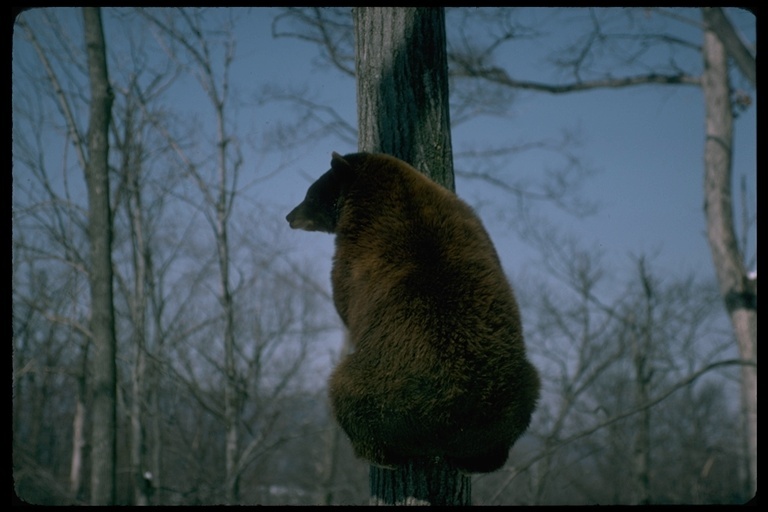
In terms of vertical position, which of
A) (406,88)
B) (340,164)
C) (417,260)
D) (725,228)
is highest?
(725,228)

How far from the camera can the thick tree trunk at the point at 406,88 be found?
3.21 metres

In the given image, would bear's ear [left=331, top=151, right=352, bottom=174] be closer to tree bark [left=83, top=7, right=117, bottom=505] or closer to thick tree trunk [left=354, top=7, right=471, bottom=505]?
thick tree trunk [left=354, top=7, right=471, bottom=505]

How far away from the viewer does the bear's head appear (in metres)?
2.98

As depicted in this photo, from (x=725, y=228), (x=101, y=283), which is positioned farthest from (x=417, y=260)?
(x=725, y=228)

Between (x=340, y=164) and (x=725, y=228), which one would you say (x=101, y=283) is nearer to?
(x=340, y=164)

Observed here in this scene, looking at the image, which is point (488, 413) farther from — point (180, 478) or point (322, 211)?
point (180, 478)

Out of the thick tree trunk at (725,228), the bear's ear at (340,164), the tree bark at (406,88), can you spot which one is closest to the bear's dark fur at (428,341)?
the bear's ear at (340,164)

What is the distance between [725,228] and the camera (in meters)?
9.76

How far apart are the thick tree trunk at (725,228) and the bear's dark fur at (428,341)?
8.21m

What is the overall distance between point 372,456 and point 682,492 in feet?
95.8

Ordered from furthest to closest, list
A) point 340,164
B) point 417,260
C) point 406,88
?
1. point 406,88
2. point 340,164
3. point 417,260

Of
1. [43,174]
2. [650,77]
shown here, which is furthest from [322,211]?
[650,77]

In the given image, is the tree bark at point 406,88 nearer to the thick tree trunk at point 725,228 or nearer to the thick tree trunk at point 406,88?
the thick tree trunk at point 406,88

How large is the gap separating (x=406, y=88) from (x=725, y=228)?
28.2 feet
